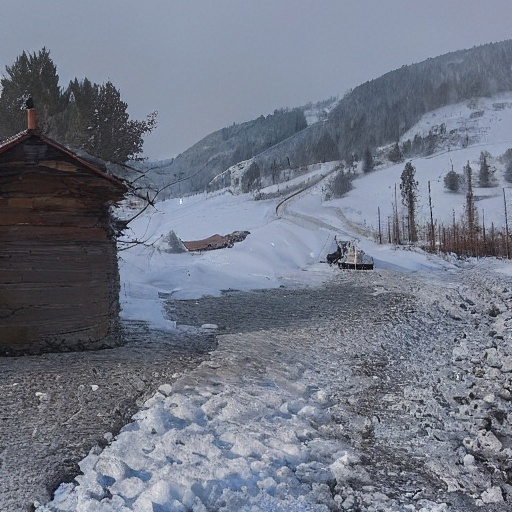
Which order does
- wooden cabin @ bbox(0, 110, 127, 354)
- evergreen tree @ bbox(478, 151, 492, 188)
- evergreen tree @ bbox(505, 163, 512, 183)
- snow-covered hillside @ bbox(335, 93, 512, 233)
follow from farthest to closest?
evergreen tree @ bbox(505, 163, 512, 183)
evergreen tree @ bbox(478, 151, 492, 188)
snow-covered hillside @ bbox(335, 93, 512, 233)
wooden cabin @ bbox(0, 110, 127, 354)

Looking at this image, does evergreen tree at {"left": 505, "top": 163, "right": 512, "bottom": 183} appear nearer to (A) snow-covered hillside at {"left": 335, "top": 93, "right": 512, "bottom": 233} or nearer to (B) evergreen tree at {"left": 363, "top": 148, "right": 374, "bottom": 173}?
(A) snow-covered hillside at {"left": 335, "top": 93, "right": 512, "bottom": 233}

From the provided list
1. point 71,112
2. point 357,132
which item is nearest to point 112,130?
point 71,112

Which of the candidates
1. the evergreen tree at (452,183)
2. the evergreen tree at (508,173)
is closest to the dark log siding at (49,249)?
the evergreen tree at (452,183)

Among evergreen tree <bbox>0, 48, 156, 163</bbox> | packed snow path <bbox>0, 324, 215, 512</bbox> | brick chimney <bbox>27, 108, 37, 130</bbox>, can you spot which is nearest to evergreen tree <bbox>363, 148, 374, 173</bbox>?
evergreen tree <bbox>0, 48, 156, 163</bbox>

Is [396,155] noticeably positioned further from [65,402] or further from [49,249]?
[65,402]

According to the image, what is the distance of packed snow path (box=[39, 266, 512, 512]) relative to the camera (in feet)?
16.8

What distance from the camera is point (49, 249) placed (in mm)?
10117

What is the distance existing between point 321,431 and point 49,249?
6.38 metres

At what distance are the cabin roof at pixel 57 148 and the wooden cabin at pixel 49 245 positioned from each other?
0.02 m

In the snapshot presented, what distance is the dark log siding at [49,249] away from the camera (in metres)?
9.84

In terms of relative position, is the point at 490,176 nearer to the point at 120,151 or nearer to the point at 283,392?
the point at 120,151

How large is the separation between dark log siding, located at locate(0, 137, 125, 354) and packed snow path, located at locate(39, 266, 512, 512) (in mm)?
2938

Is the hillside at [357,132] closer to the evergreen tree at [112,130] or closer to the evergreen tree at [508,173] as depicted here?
the evergreen tree at [508,173]

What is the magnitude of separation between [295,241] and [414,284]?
1952cm
